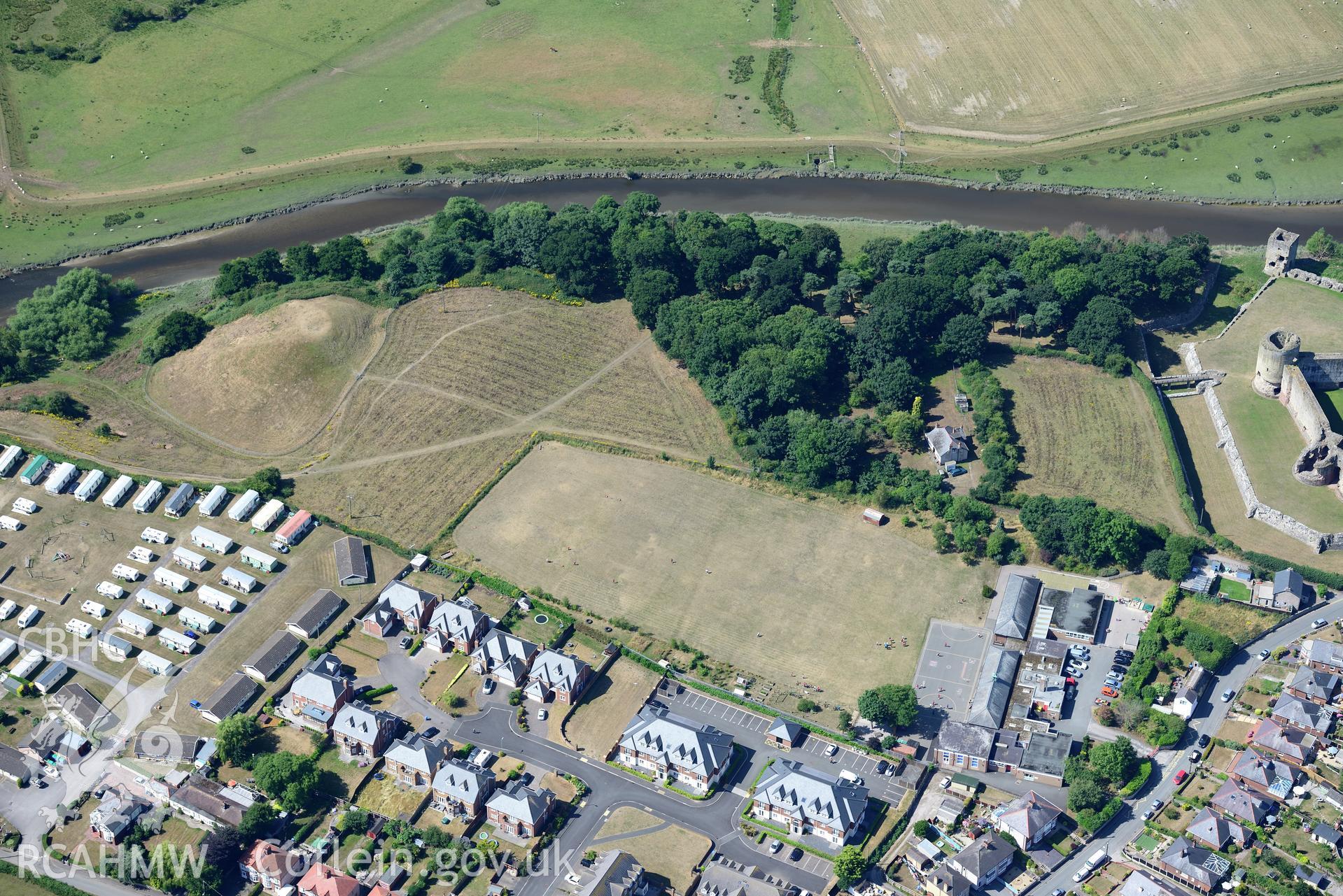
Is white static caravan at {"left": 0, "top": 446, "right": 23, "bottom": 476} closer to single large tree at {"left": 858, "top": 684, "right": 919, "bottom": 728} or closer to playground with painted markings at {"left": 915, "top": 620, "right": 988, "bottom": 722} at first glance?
single large tree at {"left": 858, "top": 684, "right": 919, "bottom": 728}

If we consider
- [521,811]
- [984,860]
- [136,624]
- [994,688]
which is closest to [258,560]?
[136,624]

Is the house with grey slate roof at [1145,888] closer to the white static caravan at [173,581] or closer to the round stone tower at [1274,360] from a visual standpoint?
the round stone tower at [1274,360]

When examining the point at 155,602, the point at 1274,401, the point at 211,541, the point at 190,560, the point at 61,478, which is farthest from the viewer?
the point at 1274,401

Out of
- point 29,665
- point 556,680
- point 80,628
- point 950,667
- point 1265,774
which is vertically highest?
point 80,628

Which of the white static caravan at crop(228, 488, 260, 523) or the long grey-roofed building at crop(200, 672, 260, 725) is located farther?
the white static caravan at crop(228, 488, 260, 523)

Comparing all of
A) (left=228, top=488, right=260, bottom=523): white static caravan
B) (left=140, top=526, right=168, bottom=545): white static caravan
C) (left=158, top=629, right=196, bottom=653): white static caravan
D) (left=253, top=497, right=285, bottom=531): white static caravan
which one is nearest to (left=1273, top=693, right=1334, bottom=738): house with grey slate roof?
(left=253, top=497, right=285, bottom=531): white static caravan

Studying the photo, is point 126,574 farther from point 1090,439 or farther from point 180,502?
point 1090,439

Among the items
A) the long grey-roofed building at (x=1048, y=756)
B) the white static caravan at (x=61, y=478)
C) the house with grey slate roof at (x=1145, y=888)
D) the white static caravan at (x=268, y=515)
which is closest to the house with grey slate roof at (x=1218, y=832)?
the house with grey slate roof at (x=1145, y=888)
